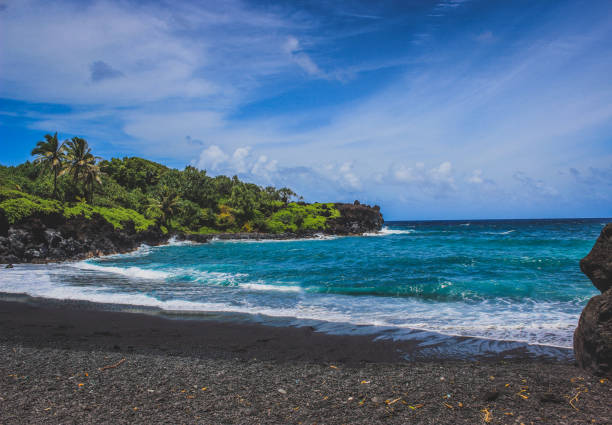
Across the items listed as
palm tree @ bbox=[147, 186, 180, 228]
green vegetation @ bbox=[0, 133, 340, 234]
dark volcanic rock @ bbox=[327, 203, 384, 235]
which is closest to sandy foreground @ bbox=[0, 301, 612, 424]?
green vegetation @ bbox=[0, 133, 340, 234]

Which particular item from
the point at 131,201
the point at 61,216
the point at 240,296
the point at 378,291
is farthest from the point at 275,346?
the point at 131,201

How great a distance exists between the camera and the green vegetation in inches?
1516

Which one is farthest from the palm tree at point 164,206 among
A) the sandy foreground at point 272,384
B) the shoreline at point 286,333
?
the sandy foreground at point 272,384

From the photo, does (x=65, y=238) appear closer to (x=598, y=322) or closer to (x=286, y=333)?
(x=286, y=333)

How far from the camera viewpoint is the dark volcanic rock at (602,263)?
6.35 metres

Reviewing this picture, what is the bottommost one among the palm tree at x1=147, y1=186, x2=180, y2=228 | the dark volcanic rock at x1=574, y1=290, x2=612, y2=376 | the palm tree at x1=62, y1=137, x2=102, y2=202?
the dark volcanic rock at x1=574, y1=290, x2=612, y2=376

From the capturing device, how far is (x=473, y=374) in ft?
19.5

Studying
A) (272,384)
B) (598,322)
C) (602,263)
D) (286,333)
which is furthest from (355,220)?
(272,384)

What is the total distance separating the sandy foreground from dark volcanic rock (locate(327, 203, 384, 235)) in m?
67.3

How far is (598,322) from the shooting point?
5.58m

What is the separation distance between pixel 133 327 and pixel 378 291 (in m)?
10.1

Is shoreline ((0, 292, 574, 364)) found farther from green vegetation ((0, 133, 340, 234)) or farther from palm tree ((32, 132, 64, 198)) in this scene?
palm tree ((32, 132, 64, 198))

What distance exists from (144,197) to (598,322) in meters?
69.6

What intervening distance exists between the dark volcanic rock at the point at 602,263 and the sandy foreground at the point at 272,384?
1.90m
